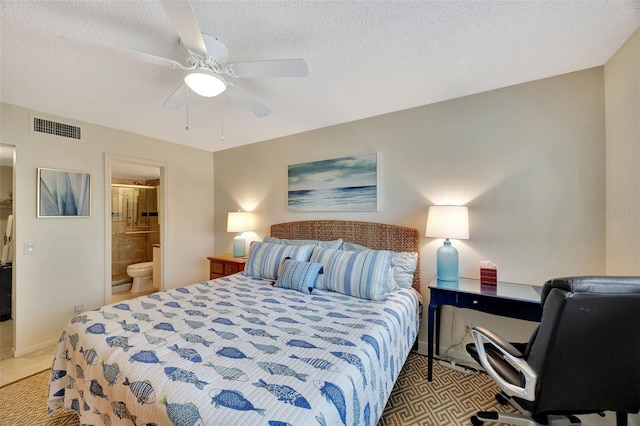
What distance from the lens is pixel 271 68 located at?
4.99 ft

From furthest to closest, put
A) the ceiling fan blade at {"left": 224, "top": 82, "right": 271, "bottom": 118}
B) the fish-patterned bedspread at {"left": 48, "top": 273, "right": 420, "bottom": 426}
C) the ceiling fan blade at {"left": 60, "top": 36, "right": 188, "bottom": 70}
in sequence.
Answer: the ceiling fan blade at {"left": 224, "top": 82, "right": 271, "bottom": 118}, the ceiling fan blade at {"left": 60, "top": 36, "right": 188, "bottom": 70}, the fish-patterned bedspread at {"left": 48, "top": 273, "right": 420, "bottom": 426}

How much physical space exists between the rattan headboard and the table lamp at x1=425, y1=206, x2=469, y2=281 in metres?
0.33

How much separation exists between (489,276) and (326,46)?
7.18 ft

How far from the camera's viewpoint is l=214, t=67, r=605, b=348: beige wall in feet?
6.52

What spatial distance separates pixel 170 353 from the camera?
50.3 inches

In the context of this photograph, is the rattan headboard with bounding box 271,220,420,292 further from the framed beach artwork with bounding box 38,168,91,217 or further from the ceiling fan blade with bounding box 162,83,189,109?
the framed beach artwork with bounding box 38,168,91,217

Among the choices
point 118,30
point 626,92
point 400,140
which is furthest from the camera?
point 400,140

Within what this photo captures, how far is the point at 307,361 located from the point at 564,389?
1.24 meters

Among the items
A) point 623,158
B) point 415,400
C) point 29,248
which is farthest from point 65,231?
point 623,158

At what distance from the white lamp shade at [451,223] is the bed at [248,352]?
477 millimetres

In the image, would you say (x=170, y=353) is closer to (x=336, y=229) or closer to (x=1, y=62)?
(x=336, y=229)

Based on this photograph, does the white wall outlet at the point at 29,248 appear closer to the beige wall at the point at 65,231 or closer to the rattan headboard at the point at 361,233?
the beige wall at the point at 65,231

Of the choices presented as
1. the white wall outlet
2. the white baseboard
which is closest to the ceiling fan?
the white wall outlet

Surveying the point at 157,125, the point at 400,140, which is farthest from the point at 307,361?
the point at 157,125
